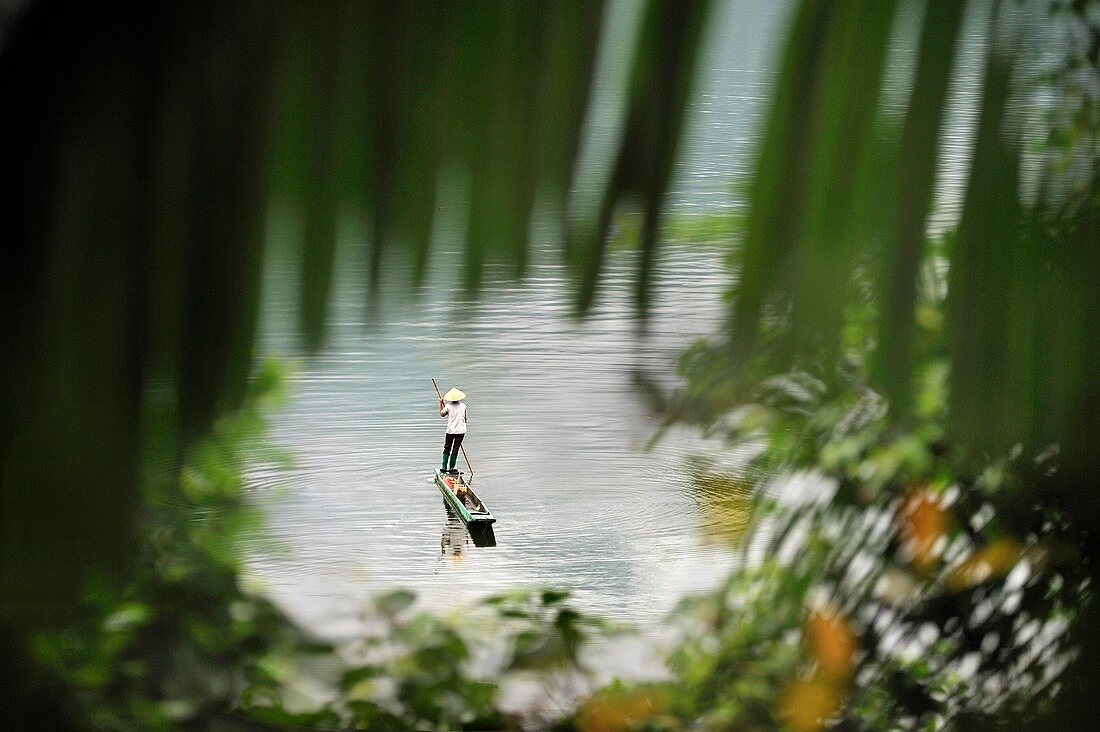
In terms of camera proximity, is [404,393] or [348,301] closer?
[348,301]

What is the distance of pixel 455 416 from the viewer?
557 millimetres

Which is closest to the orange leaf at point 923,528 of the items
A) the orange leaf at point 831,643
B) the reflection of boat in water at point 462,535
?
the orange leaf at point 831,643

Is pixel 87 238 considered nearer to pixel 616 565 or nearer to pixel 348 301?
pixel 348 301

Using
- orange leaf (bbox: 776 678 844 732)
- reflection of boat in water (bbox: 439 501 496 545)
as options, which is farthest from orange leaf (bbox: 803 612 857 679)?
reflection of boat in water (bbox: 439 501 496 545)

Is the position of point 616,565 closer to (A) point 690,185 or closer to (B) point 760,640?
(B) point 760,640

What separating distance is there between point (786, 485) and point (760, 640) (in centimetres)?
9

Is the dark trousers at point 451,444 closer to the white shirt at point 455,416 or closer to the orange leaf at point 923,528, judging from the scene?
the white shirt at point 455,416

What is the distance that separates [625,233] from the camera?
0.42 m

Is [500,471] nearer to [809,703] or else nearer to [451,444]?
[451,444]

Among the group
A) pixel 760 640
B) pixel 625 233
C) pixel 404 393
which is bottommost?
pixel 760 640

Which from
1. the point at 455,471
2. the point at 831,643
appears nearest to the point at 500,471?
the point at 455,471

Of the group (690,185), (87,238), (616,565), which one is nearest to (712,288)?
(690,185)

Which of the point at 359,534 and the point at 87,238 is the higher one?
the point at 87,238

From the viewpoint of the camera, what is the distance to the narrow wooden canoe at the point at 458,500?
0.55 m
